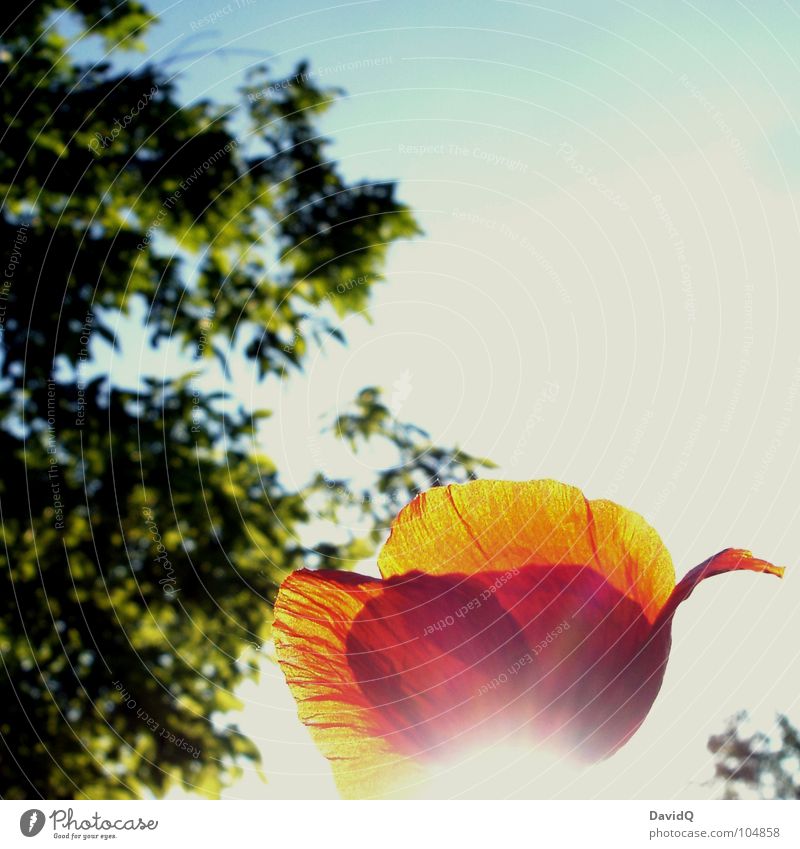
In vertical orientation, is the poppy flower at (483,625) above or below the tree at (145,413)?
below

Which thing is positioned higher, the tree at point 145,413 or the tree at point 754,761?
the tree at point 145,413

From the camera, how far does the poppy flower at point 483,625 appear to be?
0.29 m

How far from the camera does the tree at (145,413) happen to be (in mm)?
766

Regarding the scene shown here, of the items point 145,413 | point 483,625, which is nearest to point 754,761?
point 483,625

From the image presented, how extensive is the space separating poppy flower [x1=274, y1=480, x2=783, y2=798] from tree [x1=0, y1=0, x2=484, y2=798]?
0.38m

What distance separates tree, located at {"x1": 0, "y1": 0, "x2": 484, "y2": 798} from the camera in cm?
77

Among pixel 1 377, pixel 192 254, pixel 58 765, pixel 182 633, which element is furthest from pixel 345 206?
pixel 58 765

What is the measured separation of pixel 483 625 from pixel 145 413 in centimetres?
62

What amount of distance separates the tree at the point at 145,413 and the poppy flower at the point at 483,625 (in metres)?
0.38

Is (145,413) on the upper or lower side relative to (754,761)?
upper

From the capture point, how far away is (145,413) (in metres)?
0.83

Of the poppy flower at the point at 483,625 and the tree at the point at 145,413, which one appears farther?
the tree at the point at 145,413

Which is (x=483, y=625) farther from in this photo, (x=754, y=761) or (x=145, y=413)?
(x=145, y=413)
